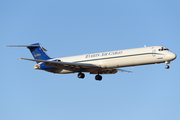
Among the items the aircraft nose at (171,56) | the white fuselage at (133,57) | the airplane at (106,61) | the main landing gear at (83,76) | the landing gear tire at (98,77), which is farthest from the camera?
the landing gear tire at (98,77)

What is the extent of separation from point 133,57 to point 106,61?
3.80 meters

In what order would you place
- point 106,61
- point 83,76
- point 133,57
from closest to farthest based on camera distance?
point 133,57
point 106,61
point 83,76

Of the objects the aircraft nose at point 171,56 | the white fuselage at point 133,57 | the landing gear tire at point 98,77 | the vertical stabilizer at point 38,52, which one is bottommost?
the aircraft nose at point 171,56

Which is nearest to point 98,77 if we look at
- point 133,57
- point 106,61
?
point 106,61

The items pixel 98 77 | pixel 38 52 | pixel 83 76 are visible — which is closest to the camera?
pixel 83 76

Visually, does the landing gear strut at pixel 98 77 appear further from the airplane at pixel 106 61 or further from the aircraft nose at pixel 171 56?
the aircraft nose at pixel 171 56

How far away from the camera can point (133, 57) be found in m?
41.3

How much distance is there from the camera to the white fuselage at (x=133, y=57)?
40.7 metres

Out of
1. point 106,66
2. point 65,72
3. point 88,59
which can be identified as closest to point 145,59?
point 106,66

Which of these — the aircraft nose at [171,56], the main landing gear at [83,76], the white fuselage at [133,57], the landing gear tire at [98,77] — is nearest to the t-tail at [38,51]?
the main landing gear at [83,76]

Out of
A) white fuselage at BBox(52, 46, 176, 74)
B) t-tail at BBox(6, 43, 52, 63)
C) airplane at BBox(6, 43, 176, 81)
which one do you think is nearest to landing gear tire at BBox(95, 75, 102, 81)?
airplane at BBox(6, 43, 176, 81)

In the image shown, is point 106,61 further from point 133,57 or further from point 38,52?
point 38,52

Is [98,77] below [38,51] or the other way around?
below

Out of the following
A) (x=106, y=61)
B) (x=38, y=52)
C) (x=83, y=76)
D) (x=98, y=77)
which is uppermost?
(x=38, y=52)
